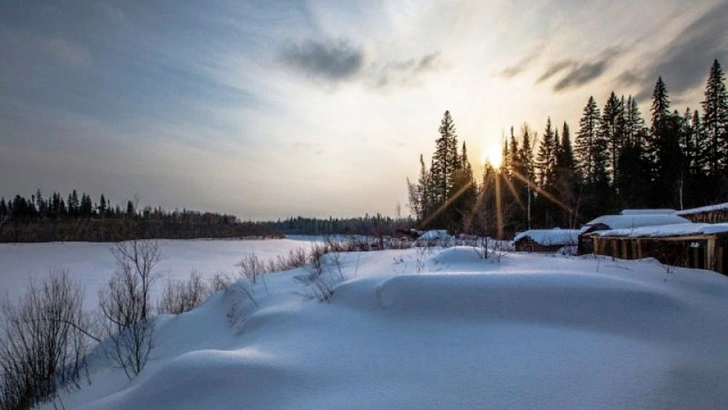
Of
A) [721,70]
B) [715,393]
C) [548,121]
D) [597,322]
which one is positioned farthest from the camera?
[548,121]

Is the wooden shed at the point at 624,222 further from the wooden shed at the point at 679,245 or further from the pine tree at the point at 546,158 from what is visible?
the pine tree at the point at 546,158

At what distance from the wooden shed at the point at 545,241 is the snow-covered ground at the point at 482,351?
1501cm

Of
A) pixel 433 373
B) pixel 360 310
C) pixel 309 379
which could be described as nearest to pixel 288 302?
pixel 360 310

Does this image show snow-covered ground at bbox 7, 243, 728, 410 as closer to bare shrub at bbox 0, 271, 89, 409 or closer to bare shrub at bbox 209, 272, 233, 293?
bare shrub at bbox 0, 271, 89, 409

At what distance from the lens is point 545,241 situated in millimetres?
19203

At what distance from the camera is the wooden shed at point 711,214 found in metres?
15.6

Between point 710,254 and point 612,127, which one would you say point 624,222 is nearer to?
point 710,254

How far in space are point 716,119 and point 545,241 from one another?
88.4 ft

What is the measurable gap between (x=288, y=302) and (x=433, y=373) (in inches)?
142

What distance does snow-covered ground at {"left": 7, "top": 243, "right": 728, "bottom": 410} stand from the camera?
2.56 meters

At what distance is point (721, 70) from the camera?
32625 mm

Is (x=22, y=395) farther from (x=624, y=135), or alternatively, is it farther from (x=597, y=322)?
(x=624, y=135)

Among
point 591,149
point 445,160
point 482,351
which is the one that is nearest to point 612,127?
point 591,149

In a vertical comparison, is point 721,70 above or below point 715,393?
above
